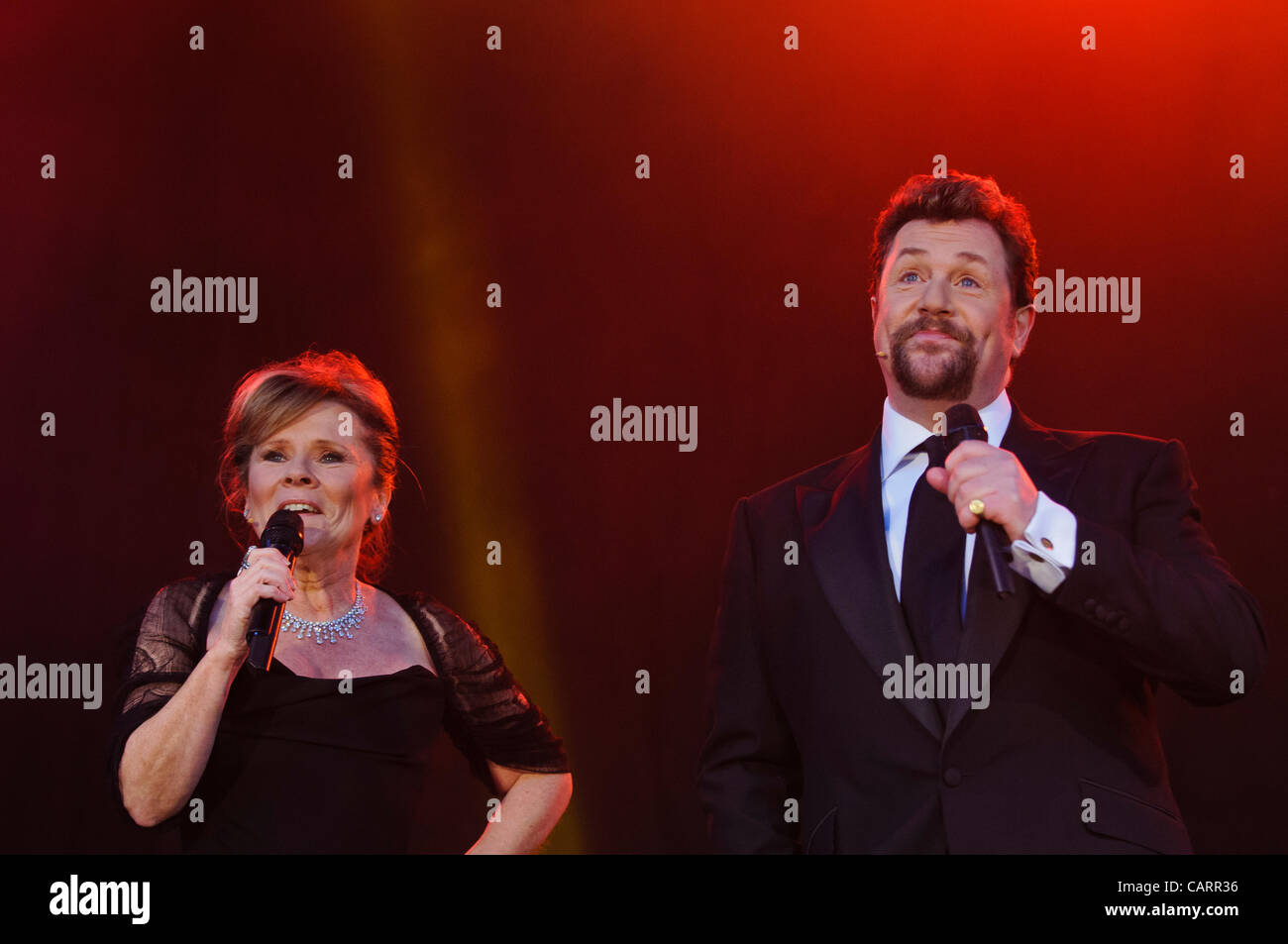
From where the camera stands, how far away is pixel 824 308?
10.7 ft

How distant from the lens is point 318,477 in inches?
108

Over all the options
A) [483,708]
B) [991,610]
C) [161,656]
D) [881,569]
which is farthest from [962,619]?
[161,656]

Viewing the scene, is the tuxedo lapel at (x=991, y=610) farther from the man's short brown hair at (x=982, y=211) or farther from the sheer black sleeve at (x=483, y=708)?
the sheer black sleeve at (x=483, y=708)

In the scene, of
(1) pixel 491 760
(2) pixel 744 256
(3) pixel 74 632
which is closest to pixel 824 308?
(2) pixel 744 256

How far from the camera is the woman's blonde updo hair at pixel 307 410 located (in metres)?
2.78

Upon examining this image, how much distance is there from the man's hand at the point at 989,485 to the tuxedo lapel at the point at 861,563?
348 millimetres

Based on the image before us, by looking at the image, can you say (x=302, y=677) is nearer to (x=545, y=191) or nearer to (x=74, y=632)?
(x=74, y=632)

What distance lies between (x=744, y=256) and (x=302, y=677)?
1433 millimetres

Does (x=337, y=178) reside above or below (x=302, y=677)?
above

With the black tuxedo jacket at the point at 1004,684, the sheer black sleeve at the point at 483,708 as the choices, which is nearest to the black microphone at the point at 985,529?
the black tuxedo jacket at the point at 1004,684
